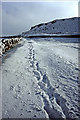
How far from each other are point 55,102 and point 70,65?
1802 millimetres

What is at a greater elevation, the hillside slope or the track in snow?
the hillside slope

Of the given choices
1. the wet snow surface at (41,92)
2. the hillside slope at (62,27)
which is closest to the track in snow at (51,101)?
the wet snow surface at (41,92)

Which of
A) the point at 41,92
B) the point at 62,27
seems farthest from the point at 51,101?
the point at 62,27

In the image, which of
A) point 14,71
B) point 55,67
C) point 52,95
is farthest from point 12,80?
point 55,67

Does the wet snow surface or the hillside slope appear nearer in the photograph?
the wet snow surface

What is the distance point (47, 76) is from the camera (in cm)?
303

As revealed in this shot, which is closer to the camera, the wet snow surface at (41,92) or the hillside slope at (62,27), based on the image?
the wet snow surface at (41,92)

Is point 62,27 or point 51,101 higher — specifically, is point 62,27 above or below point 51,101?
above

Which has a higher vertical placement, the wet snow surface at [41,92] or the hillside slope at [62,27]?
the hillside slope at [62,27]

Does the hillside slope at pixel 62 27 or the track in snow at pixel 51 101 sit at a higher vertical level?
the hillside slope at pixel 62 27

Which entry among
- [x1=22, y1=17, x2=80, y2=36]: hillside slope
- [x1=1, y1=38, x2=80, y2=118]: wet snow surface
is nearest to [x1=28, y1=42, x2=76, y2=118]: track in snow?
[x1=1, y1=38, x2=80, y2=118]: wet snow surface

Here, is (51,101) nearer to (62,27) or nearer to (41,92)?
(41,92)

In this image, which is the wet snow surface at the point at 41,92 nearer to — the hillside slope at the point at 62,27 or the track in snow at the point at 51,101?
the track in snow at the point at 51,101

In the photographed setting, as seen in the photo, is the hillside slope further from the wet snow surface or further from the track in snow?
the track in snow
